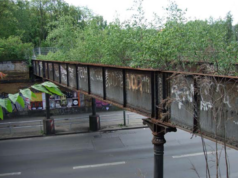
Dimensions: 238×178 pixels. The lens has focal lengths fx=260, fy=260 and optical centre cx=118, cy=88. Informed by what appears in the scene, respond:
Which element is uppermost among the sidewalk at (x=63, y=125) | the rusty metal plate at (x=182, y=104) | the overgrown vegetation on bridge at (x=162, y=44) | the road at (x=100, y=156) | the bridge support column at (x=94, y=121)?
the overgrown vegetation on bridge at (x=162, y=44)

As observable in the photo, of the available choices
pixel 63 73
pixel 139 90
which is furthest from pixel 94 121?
pixel 139 90

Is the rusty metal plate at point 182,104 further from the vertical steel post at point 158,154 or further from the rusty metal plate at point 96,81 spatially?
the rusty metal plate at point 96,81

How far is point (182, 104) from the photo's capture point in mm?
6977

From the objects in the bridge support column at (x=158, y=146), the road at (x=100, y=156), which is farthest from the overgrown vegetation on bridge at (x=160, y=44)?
the road at (x=100, y=156)

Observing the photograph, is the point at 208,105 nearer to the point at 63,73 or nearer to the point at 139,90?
the point at 139,90

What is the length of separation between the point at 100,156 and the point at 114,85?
7.37 m

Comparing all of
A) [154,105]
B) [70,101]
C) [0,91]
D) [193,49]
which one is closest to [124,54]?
[193,49]

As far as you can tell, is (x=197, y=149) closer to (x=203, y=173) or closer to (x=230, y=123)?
(x=203, y=173)

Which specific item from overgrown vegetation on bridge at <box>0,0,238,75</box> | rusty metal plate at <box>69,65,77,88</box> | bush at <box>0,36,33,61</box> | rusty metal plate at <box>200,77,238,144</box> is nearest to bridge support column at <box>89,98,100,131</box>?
overgrown vegetation on bridge at <box>0,0,238,75</box>

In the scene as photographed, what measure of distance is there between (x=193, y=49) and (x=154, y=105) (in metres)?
4.40

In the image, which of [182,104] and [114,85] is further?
[114,85]

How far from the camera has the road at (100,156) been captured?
45.8ft

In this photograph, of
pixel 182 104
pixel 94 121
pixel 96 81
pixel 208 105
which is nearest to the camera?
pixel 208 105

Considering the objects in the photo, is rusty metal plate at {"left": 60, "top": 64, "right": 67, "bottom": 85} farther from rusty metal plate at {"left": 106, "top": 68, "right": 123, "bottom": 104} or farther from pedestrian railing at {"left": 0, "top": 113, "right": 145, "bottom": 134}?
pedestrian railing at {"left": 0, "top": 113, "right": 145, "bottom": 134}
